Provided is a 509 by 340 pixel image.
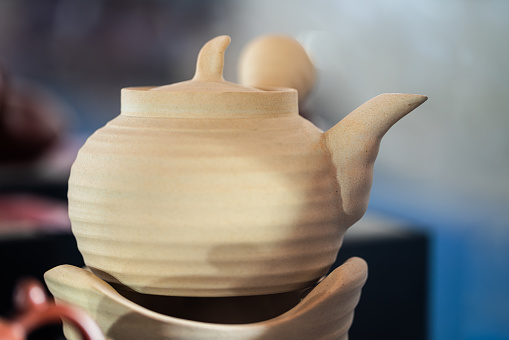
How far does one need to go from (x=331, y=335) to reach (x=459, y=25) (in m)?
1.15

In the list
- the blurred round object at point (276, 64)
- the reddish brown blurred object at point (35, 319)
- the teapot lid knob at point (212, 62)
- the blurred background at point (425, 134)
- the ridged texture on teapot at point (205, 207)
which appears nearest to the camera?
the reddish brown blurred object at point (35, 319)

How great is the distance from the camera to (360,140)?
70 centimetres

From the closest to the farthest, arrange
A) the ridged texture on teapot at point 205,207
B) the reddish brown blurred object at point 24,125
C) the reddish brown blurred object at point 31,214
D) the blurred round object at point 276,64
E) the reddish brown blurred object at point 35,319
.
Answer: the reddish brown blurred object at point 35,319, the ridged texture on teapot at point 205,207, the blurred round object at point 276,64, the reddish brown blurred object at point 31,214, the reddish brown blurred object at point 24,125

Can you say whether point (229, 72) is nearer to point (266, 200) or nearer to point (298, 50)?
point (298, 50)

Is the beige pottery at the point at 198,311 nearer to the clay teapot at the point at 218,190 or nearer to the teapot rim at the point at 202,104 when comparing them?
the clay teapot at the point at 218,190

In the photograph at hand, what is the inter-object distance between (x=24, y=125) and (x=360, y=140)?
1983 millimetres

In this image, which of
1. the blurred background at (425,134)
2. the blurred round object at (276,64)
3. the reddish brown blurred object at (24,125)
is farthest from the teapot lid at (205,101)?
the reddish brown blurred object at (24,125)

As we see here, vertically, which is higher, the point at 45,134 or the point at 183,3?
the point at 183,3

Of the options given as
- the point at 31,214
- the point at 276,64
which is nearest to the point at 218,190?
the point at 276,64

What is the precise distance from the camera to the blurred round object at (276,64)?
1.22 meters

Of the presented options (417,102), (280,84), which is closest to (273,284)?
(417,102)

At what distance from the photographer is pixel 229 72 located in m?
3.46

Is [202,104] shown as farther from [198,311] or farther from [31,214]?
[31,214]

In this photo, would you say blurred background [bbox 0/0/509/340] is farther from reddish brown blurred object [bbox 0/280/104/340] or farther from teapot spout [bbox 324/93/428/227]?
reddish brown blurred object [bbox 0/280/104/340]
